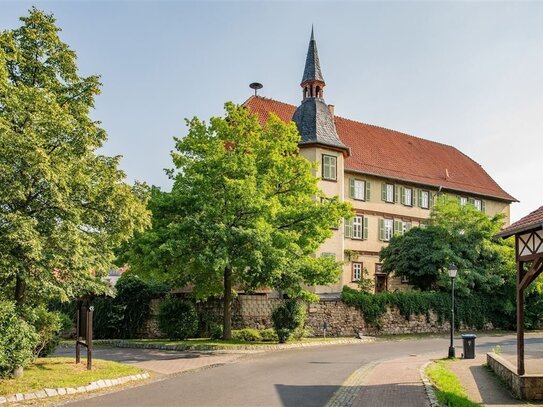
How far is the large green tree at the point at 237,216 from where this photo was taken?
23328 millimetres

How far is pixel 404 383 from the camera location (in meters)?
14.8

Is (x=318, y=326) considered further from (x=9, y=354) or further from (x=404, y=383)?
(x=9, y=354)

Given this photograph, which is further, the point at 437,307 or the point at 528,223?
the point at 437,307

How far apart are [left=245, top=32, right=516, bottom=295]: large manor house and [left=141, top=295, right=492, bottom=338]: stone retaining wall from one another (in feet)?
11.2

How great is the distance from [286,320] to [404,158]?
23.5 meters

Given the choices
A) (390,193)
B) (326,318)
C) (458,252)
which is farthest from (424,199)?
(326,318)

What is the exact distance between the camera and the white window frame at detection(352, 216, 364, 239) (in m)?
41.0

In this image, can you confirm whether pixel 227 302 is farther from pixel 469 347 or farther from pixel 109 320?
pixel 469 347

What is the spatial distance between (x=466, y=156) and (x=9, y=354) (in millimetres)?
47232

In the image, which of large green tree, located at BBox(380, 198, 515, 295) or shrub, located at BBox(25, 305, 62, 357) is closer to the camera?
shrub, located at BBox(25, 305, 62, 357)

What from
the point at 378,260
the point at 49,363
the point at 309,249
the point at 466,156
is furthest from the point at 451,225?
the point at 49,363

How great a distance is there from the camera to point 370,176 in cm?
4238

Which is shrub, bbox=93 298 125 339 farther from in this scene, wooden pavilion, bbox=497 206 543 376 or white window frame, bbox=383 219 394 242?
wooden pavilion, bbox=497 206 543 376

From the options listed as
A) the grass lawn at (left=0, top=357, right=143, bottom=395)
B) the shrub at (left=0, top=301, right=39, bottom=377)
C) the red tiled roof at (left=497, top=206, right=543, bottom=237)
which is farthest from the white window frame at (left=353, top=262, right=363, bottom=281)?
the shrub at (left=0, top=301, right=39, bottom=377)
